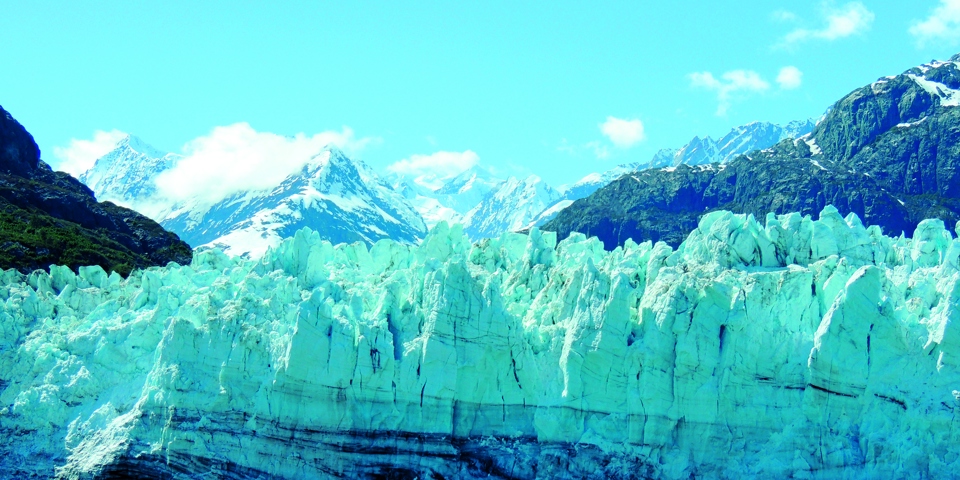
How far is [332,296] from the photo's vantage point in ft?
187

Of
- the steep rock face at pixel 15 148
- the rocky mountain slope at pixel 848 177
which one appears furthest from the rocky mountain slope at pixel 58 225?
the rocky mountain slope at pixel 848 177

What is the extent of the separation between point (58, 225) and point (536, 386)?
64311 millimetres

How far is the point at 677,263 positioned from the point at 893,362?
38.9ft

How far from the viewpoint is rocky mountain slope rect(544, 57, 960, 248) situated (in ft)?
520

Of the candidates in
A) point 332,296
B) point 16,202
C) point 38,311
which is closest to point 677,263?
point 332,296

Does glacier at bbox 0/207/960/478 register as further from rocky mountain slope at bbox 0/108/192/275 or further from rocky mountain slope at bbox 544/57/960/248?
rocky mountain slope at bbox 544/57/960/248

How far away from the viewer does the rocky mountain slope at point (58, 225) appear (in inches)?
3578

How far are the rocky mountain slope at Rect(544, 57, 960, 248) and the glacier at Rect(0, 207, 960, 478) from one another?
10386 centimetres

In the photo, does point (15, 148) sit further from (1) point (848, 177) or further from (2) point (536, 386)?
(1) point (848, 177)

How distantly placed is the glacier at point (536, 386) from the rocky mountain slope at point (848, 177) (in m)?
104

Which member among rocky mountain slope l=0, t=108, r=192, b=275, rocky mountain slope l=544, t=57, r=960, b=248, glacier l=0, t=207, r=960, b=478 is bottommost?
glacier l=0, t=207, r=960, b=478

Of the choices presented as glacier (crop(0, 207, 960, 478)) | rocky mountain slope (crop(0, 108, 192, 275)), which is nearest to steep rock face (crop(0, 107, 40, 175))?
rocky mountain slope (crop(0, 108, 192, 275))

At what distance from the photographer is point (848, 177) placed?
540 feet

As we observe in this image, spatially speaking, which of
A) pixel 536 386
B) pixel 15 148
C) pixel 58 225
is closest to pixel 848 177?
pixel 58 225
